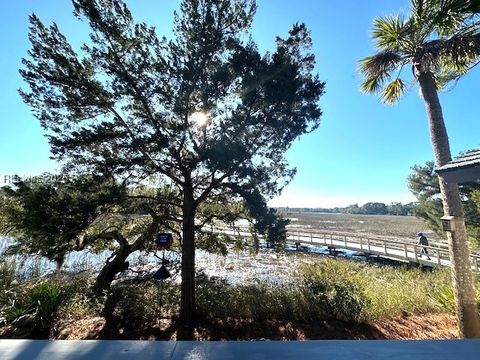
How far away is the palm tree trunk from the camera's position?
467cm

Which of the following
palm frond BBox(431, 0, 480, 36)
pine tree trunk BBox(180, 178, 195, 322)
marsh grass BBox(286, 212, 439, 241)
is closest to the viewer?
palm frond BBox(431, 0, 480, 36)

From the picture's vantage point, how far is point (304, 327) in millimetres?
5297

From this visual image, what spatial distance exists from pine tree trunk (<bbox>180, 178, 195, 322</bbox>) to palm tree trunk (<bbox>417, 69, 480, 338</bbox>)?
4992mm

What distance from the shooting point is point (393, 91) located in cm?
641

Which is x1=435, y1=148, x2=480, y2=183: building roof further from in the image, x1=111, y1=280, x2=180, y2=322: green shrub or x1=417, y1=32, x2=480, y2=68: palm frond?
x1=111, y1=280, x2=180, y2=322: green shrub

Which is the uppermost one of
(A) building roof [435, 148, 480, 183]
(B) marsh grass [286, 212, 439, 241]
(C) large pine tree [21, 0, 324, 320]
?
(C) large pine tree [21, 0, 324, 320]

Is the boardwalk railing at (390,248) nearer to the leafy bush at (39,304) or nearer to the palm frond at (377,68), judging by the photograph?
the leafy bush at (39,304)

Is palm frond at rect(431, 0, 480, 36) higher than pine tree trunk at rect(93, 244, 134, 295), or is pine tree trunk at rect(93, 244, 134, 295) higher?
palm frond at rect(431, 0, 480, 36)

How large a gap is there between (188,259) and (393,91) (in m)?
6.24

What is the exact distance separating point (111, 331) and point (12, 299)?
7.74 feet

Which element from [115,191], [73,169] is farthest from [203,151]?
[73,169]

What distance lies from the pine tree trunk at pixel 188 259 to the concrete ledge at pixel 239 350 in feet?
14.0

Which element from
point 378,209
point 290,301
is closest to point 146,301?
point 290,301

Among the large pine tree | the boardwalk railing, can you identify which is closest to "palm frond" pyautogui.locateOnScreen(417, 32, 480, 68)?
the large pine tree
